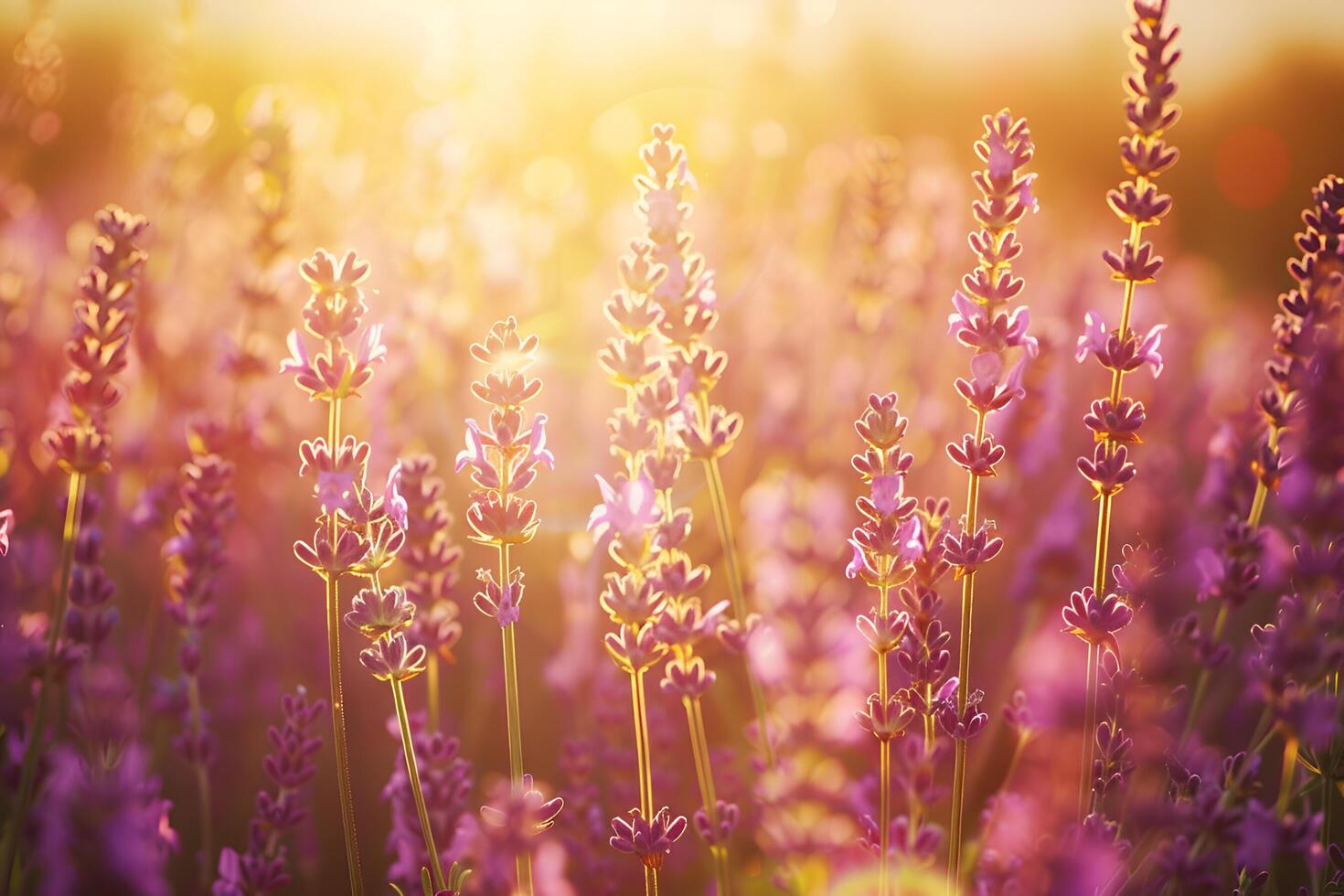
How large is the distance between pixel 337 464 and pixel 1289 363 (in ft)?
6.19

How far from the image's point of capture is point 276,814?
2.15m

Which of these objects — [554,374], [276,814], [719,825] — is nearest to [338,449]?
[276,814]

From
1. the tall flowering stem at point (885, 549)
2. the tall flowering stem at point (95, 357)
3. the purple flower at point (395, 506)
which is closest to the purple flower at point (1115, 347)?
the tall flowering stem at point (885, 549)

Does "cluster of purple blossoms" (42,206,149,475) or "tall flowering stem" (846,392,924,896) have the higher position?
"cluster of purple blossoms" (42,206,149,475)

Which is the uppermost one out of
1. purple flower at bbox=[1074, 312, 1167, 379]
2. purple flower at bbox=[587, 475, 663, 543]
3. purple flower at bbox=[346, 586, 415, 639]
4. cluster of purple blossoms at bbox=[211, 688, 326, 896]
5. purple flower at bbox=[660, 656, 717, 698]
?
purple flower at bbox=[1074, 312, 1167, 379]

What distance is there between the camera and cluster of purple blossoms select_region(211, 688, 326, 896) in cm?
202

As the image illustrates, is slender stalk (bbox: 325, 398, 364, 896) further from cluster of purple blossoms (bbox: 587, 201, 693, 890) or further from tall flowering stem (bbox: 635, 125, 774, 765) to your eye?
tall flowering stem (bbox: 635, 125, 774, 765)

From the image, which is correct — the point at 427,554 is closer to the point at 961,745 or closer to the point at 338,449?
the point at 338,449

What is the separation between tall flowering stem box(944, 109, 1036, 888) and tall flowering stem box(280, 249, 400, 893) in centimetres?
102

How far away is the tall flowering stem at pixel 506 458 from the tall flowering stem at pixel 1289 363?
1.33 m

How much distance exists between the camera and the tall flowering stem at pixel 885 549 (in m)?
1.71

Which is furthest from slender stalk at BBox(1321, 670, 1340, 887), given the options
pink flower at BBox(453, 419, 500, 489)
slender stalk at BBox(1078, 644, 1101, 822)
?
pink flower at BBox(453, 419, 500, 489)

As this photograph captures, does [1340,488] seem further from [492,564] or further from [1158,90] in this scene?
[492,564]

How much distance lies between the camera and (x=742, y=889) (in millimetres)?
2680
